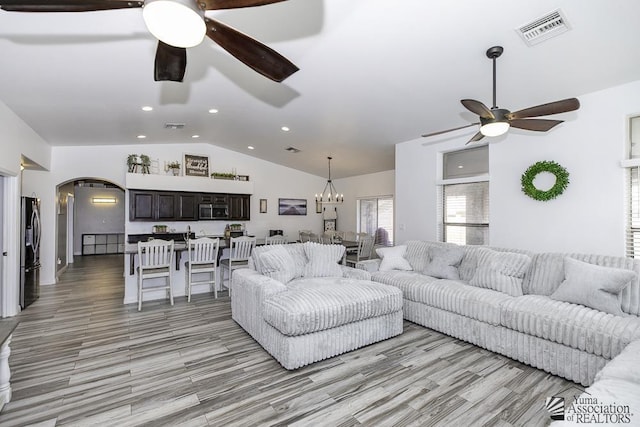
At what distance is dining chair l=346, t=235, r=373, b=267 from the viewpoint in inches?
237

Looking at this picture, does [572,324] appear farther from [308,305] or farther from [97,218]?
[97,218]

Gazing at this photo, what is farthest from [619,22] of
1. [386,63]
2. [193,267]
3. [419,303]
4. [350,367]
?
[193,267]

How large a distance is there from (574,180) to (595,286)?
4.94 ft

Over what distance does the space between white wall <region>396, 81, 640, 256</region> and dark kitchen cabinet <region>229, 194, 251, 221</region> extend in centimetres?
475

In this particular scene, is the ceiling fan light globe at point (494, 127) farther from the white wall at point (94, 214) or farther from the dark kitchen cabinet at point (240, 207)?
the white wall at point (94, 214)

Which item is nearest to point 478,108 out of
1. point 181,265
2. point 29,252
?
point 181,265

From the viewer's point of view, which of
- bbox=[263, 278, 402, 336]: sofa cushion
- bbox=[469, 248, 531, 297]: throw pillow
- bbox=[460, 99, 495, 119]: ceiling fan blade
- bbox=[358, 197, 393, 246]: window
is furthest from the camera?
bbox=[358, 197, 393, 246]: window

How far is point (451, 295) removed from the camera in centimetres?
346

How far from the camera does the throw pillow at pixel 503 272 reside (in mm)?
3424

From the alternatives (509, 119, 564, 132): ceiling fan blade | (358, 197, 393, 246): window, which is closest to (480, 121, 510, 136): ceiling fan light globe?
(509, 119, 564, 132): ceiling fan blade

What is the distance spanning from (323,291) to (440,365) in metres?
1.28

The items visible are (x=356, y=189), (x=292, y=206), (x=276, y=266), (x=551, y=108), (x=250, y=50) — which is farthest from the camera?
(x=356, y=189)

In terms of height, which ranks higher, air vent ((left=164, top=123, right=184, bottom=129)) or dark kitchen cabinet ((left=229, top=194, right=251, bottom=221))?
air vent ((left=164, top=123, right=184, bottom=129))

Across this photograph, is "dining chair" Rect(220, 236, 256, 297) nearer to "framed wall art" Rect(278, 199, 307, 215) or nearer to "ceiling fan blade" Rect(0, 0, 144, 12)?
"framed wall art" Rect(278, 199, 307, 215)
